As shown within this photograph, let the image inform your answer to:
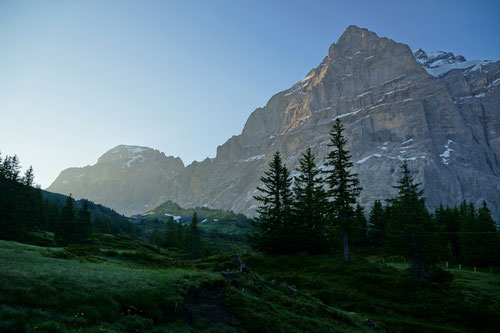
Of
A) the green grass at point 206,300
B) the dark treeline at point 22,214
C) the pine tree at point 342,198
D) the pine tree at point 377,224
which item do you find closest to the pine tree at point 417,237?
the green grass at point 206,300

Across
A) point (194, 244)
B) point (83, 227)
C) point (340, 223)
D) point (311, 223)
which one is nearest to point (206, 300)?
point (340, 223)

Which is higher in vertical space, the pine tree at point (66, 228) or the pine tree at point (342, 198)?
the pine tree at point (342, 198)

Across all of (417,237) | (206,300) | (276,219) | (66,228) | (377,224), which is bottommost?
(206,300)

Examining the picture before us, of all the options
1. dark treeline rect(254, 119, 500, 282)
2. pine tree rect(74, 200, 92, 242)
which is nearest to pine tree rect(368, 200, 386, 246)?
dark treeline rect(254, 119, 500, 282)

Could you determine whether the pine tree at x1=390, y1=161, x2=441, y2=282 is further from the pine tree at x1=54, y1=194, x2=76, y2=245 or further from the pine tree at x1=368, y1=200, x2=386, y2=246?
the pine tree at x1=54, y1=194, x2=76, y2=245

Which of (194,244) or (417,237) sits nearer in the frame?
(417,237)

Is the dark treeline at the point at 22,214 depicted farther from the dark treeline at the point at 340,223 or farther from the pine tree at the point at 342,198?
the pine tree at the point at 342,198

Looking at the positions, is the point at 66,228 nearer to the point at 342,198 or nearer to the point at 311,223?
the point at 311,223

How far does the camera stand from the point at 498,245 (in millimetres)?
54438

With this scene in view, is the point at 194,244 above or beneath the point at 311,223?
beneath

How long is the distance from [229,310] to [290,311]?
450 cm

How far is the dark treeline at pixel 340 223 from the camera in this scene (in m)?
30.7

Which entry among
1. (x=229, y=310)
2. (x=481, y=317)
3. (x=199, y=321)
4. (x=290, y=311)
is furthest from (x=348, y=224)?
(x=199, y=321)

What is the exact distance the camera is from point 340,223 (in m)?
36.3
